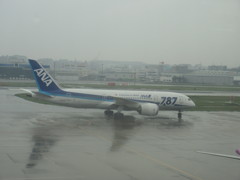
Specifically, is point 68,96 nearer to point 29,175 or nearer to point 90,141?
point 90,141

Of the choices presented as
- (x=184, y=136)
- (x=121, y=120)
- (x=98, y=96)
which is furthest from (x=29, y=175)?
(x=98, y=96)

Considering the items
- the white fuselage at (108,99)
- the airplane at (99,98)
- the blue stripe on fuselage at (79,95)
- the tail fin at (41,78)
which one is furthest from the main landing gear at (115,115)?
the tail fin at (41,78)

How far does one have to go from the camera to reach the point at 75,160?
1819cm

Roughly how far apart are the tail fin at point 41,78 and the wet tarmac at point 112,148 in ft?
9.73

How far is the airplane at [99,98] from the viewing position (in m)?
36.9

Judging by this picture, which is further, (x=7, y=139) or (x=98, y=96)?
(x=98, y=96)

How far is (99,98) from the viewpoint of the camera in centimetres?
3828

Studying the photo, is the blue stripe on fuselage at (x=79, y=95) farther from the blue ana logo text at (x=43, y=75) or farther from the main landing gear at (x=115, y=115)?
the main landing gear at (x=115, y=115)

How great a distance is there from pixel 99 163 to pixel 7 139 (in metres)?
7.83

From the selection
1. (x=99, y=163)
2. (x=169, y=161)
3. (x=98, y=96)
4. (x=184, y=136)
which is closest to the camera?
(x=99, y=163)

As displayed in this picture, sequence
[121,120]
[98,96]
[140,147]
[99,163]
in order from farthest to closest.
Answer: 1. [98,96]
2. [121,120]
3. [140,147]
4. [99,163]

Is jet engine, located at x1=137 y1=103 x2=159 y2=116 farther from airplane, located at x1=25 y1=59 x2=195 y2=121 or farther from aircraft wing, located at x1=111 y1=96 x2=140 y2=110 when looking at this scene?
aircraft wing, located at x1=111 y1=96 x2=140 y2=110

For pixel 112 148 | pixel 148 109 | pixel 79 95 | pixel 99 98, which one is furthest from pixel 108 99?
pixel 112 148

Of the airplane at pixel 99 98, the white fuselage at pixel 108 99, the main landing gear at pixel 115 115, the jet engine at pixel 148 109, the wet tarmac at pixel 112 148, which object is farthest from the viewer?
the white fuselage at pixel 108 99
